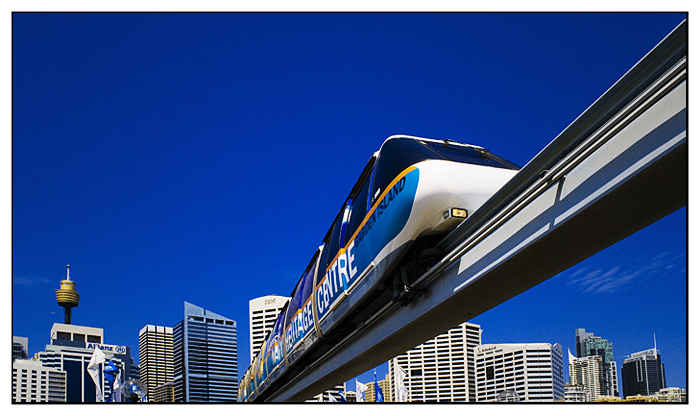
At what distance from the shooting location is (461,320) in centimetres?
959

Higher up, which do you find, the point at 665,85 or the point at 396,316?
the point at 665,85

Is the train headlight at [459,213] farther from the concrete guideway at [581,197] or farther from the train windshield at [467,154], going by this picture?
the train windshield at [467,154]

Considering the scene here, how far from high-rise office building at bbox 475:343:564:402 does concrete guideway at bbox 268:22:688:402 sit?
240 ft

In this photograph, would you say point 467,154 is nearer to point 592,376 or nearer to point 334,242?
point 334,242

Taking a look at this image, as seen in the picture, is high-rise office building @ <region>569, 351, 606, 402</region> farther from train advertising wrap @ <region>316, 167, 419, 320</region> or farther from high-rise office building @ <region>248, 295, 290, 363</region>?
train advertising wrap @ <region>316, 167, 419, 320</region>

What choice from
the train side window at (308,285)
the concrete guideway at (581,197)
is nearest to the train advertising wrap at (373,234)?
the concrete guideway at (581,197)

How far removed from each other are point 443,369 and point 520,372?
30.7 m

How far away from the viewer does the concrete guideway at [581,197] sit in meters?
4.91

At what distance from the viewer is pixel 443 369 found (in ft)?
381

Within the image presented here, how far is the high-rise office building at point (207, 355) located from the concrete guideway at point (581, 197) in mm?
136204

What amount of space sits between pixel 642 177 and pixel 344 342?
9.01 metres

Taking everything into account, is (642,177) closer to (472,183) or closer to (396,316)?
(472,183)

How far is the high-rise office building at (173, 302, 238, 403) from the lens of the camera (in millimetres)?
145000
